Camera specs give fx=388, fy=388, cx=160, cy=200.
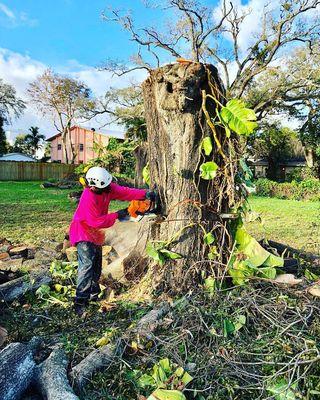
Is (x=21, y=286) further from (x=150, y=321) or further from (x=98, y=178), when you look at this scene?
(x=150, y=321)

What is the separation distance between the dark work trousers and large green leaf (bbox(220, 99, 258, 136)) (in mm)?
1762

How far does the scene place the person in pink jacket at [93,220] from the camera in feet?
12.0

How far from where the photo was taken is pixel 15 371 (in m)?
2.19

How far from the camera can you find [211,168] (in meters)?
3.34

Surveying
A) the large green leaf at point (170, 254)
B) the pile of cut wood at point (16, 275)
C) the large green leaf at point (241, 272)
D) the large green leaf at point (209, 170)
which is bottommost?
the pile of cut wood at point (16, 275)

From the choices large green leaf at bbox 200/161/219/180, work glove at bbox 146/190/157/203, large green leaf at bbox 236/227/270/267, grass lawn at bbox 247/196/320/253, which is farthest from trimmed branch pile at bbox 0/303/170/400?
grass lawn at bbox 247/196/320/253

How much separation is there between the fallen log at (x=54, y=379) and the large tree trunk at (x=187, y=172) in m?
1.21

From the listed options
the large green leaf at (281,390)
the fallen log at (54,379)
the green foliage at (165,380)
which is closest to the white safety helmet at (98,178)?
the fallen log at (54,379)

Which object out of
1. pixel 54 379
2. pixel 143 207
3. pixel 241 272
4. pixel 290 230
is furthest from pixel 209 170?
pixel 290 230

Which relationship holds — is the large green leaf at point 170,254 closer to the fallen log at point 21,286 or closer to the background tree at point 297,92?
the fallen log at point 21,286

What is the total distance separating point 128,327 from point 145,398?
2.52 feet

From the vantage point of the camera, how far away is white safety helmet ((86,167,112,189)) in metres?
3.62

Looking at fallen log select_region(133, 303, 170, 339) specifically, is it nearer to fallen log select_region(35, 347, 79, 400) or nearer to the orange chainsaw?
fallen log select_region(35, 347, 79, 400)

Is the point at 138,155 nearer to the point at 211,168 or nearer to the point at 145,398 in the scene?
the point at 211,168
